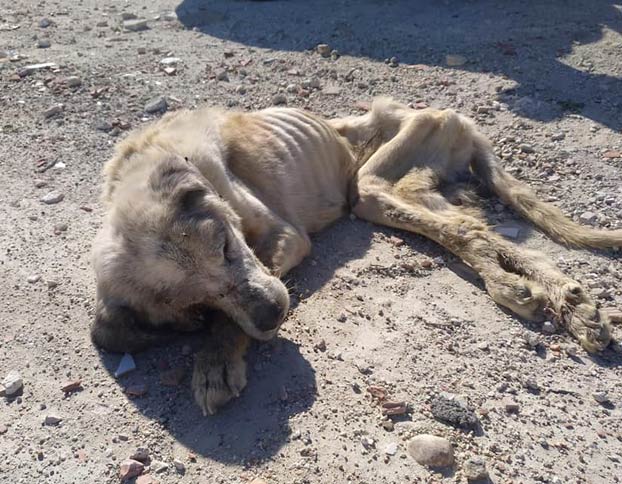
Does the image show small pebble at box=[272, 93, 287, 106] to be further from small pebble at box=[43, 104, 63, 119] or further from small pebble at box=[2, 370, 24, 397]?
small pebble at box=[2, 370, 24, 397]

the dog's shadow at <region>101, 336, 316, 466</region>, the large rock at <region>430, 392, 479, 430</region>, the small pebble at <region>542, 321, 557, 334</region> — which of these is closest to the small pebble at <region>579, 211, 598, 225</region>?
the small pebble at <region>542, 321, 557, 334</region>

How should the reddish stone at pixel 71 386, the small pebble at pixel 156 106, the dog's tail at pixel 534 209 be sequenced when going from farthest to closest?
the small pebble at pixel 156 106 → the dog's tail at pixel 534 209 → the reddish stone at pixel 71 386

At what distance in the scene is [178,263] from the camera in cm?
381

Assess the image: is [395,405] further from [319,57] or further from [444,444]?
[319,57]

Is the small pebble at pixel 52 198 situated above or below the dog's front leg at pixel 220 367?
below

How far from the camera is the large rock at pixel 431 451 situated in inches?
133

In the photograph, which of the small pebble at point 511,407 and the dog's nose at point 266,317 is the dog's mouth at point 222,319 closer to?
the dog's nose at point 266,317

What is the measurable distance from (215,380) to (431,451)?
1204 mm

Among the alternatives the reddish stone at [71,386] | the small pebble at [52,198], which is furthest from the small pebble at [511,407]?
the small pebble at [52,198]

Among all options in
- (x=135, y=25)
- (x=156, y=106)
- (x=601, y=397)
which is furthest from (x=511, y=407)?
(x=135, y=25)

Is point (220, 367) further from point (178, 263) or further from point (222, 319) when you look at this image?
point (178, 263)

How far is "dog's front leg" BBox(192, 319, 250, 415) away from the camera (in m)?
3.77

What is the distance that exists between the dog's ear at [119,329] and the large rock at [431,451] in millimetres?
1632

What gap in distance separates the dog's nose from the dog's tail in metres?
2.47
